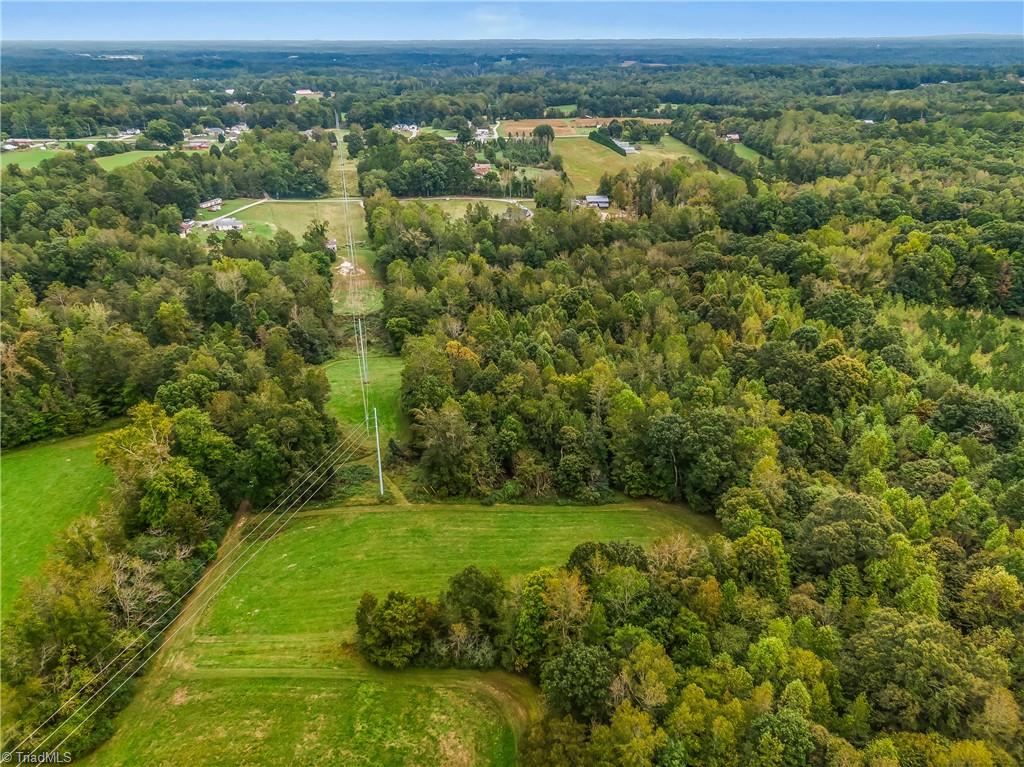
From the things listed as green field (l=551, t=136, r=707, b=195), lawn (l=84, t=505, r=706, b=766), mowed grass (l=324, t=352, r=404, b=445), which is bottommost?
lawn (l=84, t=505, r=706, b=766)

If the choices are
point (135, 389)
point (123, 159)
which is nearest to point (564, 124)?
point (123, 159)

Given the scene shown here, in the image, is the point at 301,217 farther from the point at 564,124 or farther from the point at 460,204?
the point at 564,124

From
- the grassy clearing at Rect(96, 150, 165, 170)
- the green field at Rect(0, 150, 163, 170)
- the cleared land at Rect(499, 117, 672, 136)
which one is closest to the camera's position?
the green field at Rect(0, 150, 163, 170)

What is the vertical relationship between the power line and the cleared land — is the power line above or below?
below

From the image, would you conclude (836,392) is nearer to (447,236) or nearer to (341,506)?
(341,506)

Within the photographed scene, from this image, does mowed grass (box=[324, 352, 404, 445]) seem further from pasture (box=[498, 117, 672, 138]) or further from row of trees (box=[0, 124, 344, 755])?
pasture (box=[498, 117, 672, 138])

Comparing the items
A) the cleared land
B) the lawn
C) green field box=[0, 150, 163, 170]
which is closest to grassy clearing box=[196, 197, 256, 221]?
green field box=[0, 150, 163, 170]

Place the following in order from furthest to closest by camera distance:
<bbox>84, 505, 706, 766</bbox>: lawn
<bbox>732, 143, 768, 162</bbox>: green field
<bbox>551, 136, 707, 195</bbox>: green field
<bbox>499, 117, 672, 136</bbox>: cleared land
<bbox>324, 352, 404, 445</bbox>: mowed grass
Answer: <bbox>499, 117, 672, 136</bbox>: cleared land → <bbox>732, 143, 768, 162</bbox>: green field → <bbox>551, 136, 707, 195</bbox>: green field → <bbox>324, 352, 404, 445</bbox>: mowed grass → <bbox>84, 505, 706, 766</bbox>: lawn

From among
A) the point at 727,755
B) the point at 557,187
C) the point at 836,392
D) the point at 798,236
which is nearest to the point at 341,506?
the point at 727,755

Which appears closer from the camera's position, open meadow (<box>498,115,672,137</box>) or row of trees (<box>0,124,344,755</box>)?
row of trees (<box>0,124,344,755</box>)

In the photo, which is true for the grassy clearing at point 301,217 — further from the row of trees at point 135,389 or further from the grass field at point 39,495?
the grass field at point 39,495
